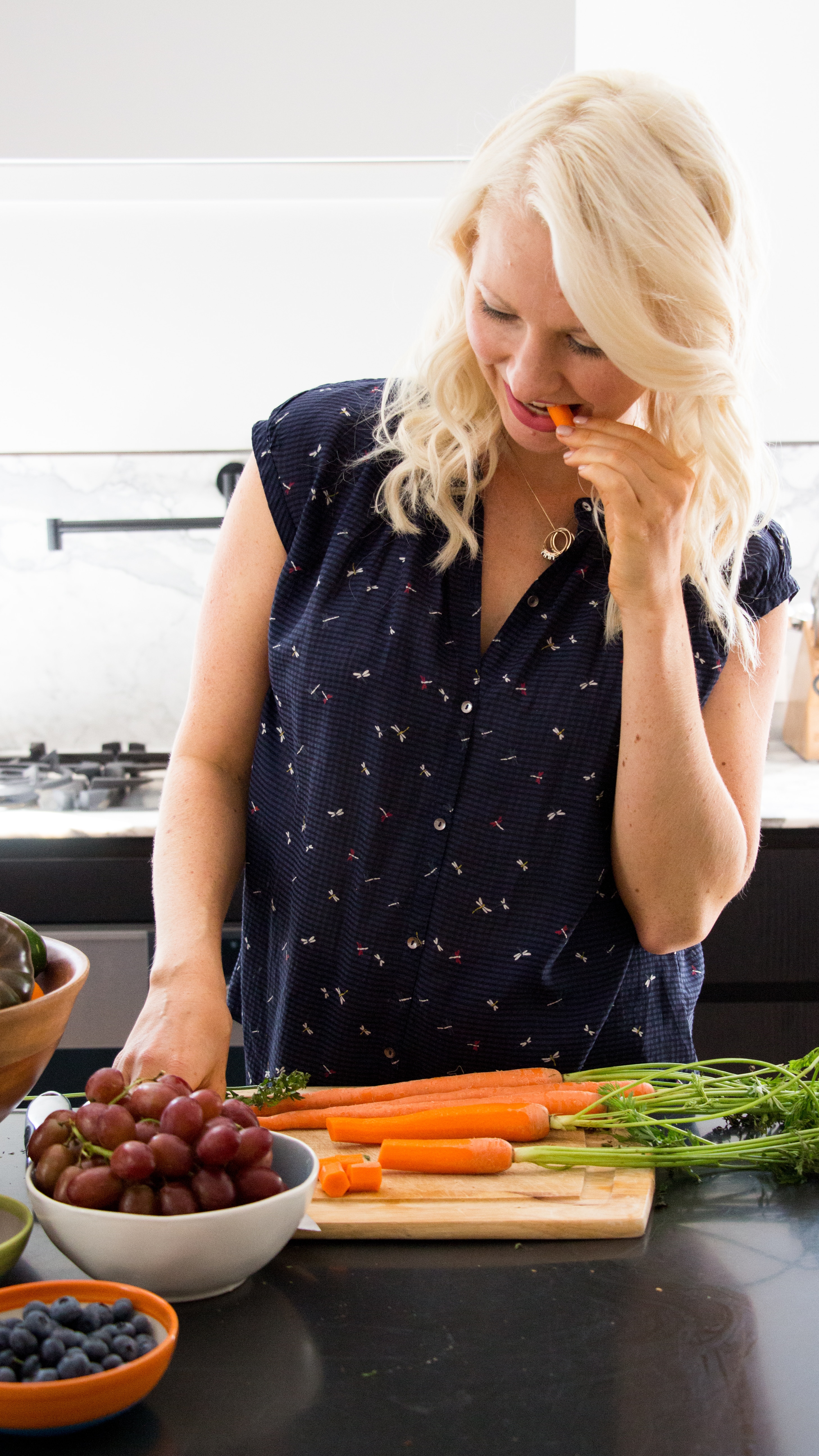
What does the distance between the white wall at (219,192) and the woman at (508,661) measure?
901 millimetres

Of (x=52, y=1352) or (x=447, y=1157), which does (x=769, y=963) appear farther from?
(x=52, y=1352)

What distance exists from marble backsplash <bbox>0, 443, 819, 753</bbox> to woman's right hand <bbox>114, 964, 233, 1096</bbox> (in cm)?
204

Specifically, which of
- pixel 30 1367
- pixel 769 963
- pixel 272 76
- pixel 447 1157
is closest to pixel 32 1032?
pixel 30 1367

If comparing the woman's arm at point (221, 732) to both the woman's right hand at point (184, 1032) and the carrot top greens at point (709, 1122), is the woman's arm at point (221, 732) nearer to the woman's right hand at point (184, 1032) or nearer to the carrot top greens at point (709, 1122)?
the woman's right hand at point (184, 1032)

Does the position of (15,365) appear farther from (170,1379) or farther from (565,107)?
(170,1379)

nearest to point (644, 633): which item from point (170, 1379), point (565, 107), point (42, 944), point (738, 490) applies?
point (738, 490)

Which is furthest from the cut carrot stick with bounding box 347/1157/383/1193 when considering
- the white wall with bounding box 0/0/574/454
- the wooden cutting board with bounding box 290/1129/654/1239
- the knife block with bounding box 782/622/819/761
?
the knife block with bounding box 782/622/819/761

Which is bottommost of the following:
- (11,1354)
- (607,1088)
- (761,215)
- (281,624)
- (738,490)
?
(607,1088)

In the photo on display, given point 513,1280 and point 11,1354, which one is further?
point 513,1280

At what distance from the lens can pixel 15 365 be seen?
8.75 ft

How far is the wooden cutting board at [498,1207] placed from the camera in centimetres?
94

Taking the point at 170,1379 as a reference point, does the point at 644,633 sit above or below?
above

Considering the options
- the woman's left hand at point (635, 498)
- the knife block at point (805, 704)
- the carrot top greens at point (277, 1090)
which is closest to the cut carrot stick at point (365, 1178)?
the carrot top greens at point (277, 1090)

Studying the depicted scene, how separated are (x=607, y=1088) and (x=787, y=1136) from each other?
0.15 metres
